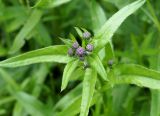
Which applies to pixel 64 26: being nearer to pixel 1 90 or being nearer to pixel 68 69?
pixel 1 90

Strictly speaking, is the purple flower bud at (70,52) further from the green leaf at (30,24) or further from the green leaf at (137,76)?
the green leaf at (30,24)

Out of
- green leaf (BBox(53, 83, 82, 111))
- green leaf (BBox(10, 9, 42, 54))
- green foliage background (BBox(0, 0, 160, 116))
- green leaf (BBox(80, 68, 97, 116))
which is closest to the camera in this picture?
green leaf (BBox(80, 68, 97, 116))

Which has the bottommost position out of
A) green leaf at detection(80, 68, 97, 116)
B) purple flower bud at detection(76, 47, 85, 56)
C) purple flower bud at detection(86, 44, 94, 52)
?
green leaf at detection(80, 68, 97, 116)

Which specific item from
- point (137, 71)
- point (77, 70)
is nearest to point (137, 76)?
point (137, 71)

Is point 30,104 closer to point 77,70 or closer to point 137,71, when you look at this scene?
point 77,70

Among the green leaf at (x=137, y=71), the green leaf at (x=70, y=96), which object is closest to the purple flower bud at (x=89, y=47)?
the green leaf at (x=137, y=71)

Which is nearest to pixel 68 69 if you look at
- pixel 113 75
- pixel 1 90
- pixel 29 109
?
pixel 113 75

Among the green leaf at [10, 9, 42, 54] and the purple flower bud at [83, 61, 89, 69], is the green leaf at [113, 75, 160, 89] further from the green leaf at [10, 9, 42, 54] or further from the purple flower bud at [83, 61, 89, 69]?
the green leaf at [10, 9, 42, 54]

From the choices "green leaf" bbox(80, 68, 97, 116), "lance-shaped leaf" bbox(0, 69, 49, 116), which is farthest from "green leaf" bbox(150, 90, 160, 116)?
"lance-shaped leaf" bbox(0, 69, 49, 116)
